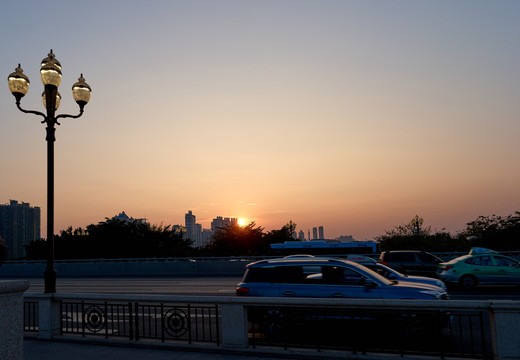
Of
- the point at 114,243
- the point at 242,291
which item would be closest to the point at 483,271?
the point at 242,291

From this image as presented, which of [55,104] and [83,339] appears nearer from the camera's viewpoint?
[83,339]

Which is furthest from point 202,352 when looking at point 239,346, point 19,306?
point 19,306

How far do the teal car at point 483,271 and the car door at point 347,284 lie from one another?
10.8 meters

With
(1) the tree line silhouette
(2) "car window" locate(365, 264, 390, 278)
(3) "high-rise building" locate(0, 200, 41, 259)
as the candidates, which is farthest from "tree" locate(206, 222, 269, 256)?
(3) "high-rise building" locate(0, 200, 41, 259)

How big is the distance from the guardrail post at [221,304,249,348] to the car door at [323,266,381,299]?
2060mm

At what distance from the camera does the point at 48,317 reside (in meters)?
9.74

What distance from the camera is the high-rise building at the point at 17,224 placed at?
9788cm

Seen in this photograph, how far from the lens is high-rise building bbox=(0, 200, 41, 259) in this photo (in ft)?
321

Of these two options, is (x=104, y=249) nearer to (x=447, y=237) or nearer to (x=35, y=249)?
(x=35, y=249)

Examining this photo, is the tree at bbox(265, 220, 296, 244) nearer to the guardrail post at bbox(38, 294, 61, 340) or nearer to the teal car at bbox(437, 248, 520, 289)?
the teal car at bbox(437, 248, 520, 289)

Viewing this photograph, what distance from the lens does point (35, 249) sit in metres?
53.5

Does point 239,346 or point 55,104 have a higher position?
point 55,104

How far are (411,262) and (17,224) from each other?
336 feet

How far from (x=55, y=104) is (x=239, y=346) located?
309 inches
